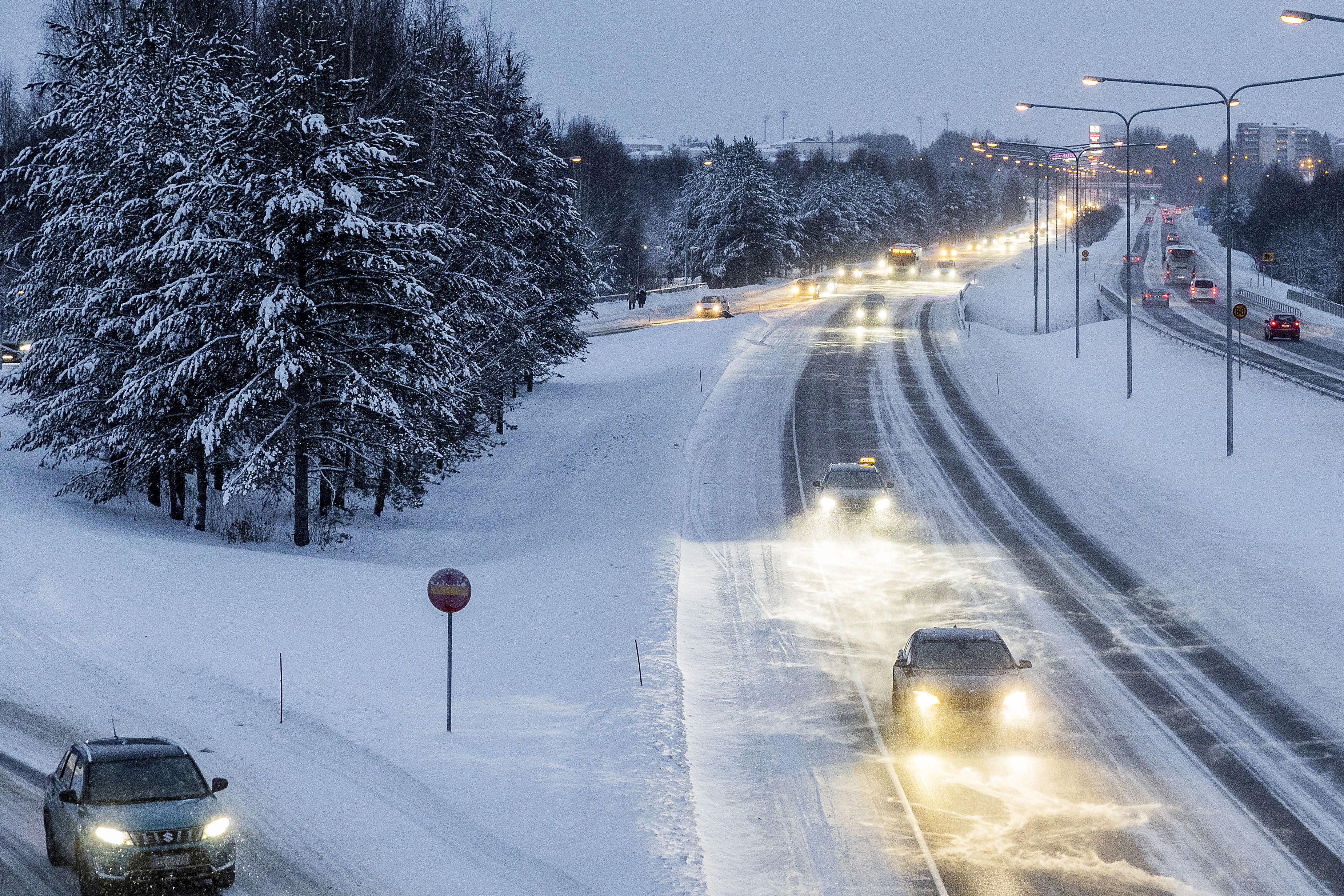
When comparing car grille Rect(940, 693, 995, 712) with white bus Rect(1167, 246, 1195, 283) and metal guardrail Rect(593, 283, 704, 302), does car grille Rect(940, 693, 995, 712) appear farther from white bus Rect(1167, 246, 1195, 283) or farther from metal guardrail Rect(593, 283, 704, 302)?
white bus Rect(1167, 246, 1195, 283)

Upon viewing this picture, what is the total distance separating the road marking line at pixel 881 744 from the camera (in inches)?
508

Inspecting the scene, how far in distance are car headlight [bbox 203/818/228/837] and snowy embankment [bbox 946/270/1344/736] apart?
1483 centimetres

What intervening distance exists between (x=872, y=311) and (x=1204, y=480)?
127 ft

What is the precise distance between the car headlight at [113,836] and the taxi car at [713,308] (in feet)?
223

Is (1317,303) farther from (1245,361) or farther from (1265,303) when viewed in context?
(1245,361)

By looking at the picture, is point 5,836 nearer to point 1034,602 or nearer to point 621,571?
point 621,571

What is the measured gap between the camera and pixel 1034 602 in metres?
24.2

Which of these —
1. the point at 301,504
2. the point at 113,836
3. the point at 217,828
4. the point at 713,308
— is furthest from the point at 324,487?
the point at 713,308

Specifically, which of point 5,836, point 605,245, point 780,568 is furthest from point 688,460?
point 605,245

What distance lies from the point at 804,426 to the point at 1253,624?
71.3 feet

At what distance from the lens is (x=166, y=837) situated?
11.3m

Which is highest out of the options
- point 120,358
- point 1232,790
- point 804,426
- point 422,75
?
point 422,75

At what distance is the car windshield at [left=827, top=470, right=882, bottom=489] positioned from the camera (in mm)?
31062

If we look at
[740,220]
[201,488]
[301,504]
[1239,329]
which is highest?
[740,220]
